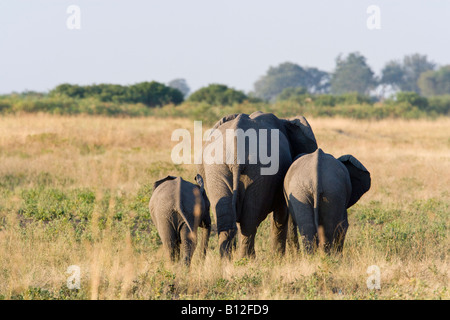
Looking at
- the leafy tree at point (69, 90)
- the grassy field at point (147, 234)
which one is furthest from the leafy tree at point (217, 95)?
the grassy field at point (147, 234)

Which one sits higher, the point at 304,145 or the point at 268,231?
the point at 304,145

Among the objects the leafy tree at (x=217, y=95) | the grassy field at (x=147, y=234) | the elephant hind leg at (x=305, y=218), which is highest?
the leafy tree at (x=217, y=95)

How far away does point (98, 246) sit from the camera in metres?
8.10

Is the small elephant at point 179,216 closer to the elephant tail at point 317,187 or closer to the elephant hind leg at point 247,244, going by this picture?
the elephant hind leg at point 247,244

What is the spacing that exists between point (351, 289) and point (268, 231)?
9.93ft

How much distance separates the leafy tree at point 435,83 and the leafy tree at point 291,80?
1777 cm

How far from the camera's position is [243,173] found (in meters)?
7.35

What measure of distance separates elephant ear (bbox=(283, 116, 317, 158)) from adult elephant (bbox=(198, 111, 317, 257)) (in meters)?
0.44

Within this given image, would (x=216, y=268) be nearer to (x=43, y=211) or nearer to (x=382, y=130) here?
(x=43, y=211)

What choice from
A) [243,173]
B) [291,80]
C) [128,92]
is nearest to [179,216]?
[243,173]

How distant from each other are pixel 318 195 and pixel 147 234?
3.19 m

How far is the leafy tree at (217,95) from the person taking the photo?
42.9 metres

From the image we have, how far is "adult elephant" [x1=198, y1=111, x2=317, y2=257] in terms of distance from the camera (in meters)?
7.29

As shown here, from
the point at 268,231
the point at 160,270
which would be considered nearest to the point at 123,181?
the point at 268,231
